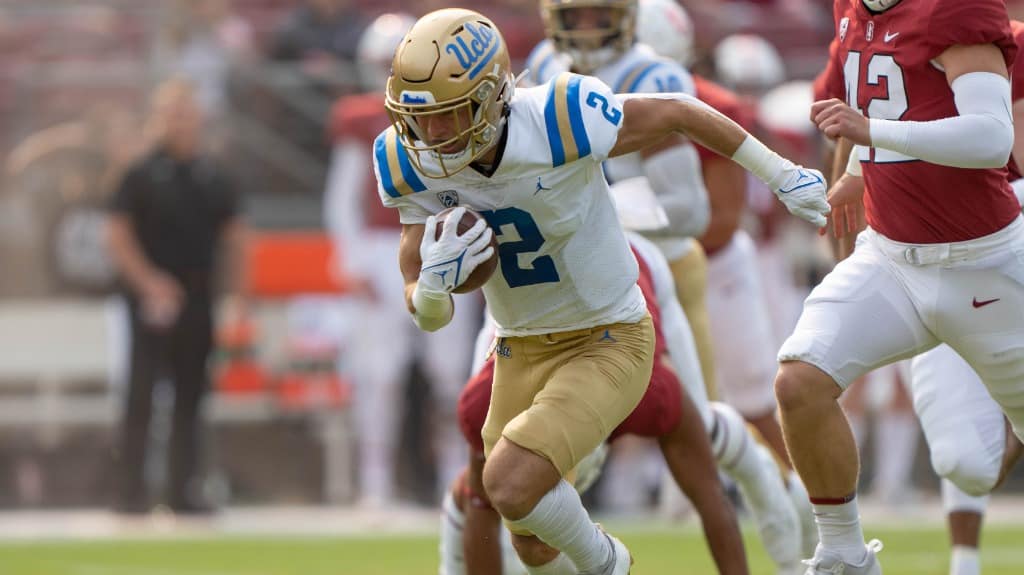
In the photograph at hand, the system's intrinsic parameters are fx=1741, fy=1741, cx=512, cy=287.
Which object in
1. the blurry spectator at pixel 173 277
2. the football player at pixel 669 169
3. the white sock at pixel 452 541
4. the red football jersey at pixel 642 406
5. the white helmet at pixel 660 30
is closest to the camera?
the red football jersey at pixel 642 406

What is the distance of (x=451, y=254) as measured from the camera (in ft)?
13.5

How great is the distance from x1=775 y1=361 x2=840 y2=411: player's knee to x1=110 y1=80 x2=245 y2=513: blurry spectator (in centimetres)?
532

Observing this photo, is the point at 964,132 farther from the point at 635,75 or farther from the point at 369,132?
the point at 369,132

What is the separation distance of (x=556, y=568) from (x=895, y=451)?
17.5 feet

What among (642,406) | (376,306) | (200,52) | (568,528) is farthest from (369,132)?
(568,528)

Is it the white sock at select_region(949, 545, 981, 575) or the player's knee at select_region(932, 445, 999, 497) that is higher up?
the player's knee at select_region(932, 445, 999, 497)

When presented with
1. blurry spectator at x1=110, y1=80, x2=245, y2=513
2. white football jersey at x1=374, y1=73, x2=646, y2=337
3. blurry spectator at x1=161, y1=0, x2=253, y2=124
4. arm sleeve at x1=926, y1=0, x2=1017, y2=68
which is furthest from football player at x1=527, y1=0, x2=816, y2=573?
blurry spectator at x1=161, y1=0, x2=253, y2=124

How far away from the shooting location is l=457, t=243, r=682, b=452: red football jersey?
4.97 metres

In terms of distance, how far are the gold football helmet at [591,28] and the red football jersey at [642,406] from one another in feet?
3.74

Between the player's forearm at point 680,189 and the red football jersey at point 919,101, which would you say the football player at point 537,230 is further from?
the player's forearm at point 680,189

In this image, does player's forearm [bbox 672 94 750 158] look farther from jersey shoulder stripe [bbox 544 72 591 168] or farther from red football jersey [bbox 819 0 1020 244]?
red football jersey [bbox 819 0 1020 244]

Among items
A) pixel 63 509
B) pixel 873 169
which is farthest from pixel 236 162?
pixel 873 169

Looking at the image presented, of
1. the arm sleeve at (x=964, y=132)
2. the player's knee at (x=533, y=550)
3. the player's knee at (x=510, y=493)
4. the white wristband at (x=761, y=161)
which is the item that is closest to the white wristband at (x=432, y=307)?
the player's knee at (x=510, y=493)

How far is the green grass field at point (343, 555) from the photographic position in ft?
23.2
